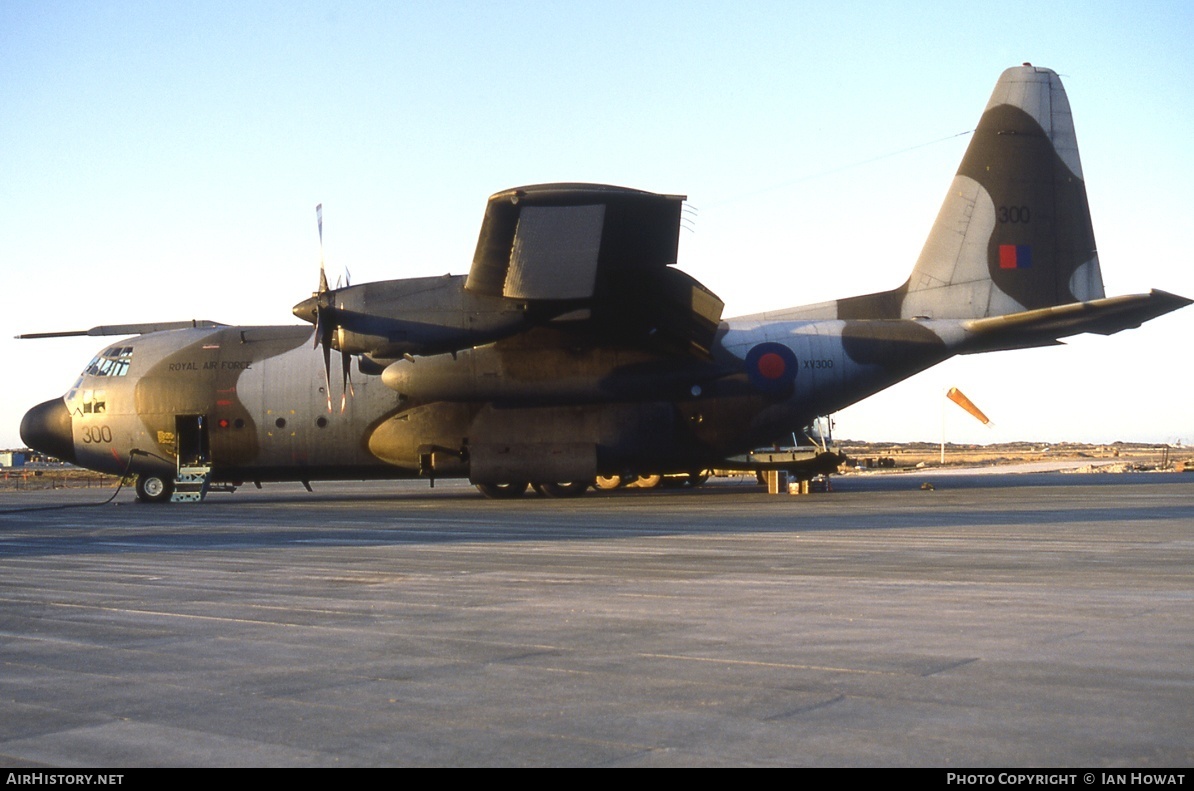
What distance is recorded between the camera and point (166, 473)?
31203mm

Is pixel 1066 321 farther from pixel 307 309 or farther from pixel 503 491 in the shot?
pixel 307 309

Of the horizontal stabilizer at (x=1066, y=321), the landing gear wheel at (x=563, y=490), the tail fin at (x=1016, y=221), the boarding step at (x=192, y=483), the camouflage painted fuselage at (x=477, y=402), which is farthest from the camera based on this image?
the landing gear wheel at (x=563, y=490)

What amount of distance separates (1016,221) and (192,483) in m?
23.5

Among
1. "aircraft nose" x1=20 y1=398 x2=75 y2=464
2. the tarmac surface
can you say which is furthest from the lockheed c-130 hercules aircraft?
the tarmac surface

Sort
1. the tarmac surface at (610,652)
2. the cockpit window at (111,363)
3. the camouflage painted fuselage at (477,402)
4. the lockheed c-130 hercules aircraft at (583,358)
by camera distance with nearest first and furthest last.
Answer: the tarmac surface at (610,652), the lockheed c-130 hercules aircraft at (583,358), the camouflage painted fuselage at (477,402), the cockpit window at (111,363)

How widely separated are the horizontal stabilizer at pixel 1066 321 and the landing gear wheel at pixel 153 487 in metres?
22.4

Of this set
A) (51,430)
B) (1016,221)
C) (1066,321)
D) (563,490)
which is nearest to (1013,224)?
(1016,221)

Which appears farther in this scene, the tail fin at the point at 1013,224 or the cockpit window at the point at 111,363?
Answer: the cockpit window at the point at 111,363

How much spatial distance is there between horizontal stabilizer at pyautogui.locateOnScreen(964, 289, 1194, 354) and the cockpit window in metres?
23.0

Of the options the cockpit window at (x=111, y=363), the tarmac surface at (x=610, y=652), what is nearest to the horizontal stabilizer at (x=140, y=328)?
the cockpit window at (x=111, y=363)

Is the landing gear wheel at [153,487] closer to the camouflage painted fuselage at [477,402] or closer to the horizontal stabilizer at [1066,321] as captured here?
the camouflage painted fuselage at [477,402]

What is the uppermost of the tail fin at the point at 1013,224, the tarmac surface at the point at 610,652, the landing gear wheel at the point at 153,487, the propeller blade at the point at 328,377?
the tail fin at the point at 1013,224

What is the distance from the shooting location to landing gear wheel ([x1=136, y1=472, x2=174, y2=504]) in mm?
31266

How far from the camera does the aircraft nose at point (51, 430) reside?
31558 millimetres
